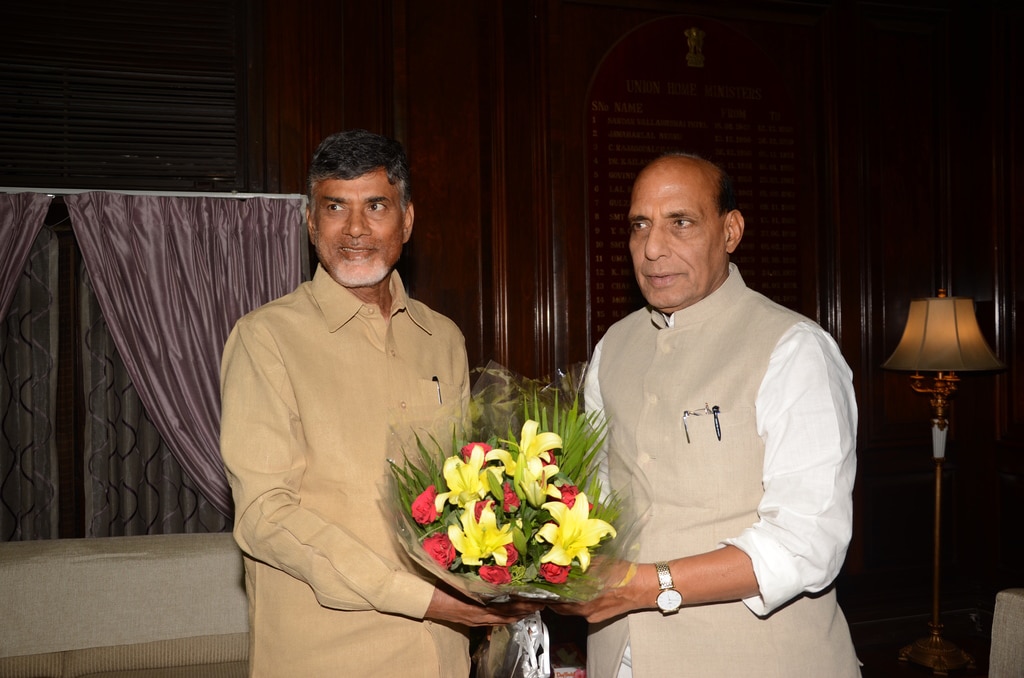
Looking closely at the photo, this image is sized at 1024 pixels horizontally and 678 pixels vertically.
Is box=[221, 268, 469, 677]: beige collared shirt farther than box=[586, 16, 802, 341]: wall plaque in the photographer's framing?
No

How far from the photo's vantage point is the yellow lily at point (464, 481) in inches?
48.3

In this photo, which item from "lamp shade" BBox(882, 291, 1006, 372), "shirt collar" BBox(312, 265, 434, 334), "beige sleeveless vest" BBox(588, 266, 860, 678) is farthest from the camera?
"lamp shade" BBox(882, 291, 1006, 372)

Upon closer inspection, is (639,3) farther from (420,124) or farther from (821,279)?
(821,279)

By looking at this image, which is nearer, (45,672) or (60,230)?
(45,672)

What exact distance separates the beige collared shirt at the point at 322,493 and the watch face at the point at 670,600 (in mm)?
434

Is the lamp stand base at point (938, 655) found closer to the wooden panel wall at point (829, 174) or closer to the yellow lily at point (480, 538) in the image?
the wooden panel wall at point (829, 174)

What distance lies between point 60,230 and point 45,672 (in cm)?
173

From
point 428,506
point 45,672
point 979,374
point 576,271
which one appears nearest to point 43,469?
point 45,672

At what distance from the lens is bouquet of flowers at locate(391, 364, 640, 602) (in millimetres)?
1202

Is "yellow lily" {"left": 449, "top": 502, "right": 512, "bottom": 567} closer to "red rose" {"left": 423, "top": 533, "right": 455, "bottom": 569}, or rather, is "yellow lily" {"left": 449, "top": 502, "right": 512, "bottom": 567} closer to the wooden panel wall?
"red rose" {"left": 423, "top": 533, "right": 455, "bottom": 569}

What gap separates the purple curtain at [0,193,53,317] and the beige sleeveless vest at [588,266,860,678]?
106 inches

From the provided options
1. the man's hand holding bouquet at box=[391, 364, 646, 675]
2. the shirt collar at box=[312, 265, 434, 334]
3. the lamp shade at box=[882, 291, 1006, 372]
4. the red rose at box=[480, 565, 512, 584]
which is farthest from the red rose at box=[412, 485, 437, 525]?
the lamp shade at box=[882, 291, 1006, 372]

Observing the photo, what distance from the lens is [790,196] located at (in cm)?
417

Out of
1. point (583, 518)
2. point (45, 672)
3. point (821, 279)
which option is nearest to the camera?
point (583, 518)
